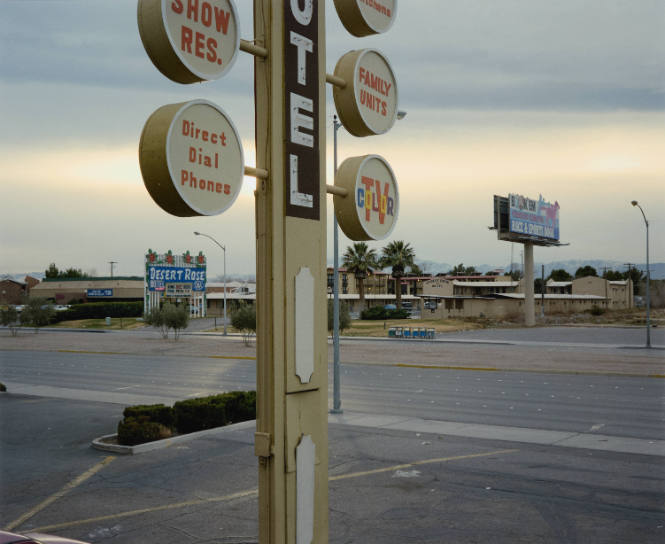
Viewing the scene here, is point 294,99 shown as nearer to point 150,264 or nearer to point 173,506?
point 173,506

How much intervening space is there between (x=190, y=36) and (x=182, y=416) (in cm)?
1394

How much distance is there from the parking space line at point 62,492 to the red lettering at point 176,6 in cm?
900

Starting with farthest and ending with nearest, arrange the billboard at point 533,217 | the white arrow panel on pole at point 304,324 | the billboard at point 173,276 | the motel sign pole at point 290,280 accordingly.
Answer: the billboard at point 173,276, the billboard at point 533,217, the white arrow panel on pole at point 304,324, the motel sign pole at point 290,280

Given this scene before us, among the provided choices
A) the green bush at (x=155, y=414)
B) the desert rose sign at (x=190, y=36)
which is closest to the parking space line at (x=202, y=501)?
the green bush at (x=155, y=414)

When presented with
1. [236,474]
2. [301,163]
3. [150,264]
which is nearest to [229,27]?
[301,163]

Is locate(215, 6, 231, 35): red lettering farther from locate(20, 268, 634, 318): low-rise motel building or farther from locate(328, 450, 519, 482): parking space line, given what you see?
locate(20, 268, 634, 318): low-rise motel building

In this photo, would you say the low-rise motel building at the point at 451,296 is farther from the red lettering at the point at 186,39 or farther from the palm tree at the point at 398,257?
the red lettering at the point at 186,39

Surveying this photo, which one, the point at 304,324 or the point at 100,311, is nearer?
the point at 304,324

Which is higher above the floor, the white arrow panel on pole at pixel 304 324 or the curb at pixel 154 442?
the white arrow panel on pole at pixel 304 324

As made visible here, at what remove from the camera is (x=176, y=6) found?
4.10 meters

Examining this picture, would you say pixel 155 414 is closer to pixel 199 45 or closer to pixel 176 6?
pixel 199 45

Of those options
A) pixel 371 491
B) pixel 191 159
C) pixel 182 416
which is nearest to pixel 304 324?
pixel 191 159

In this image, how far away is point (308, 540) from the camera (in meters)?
4.84

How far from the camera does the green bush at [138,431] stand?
50.3 feet
